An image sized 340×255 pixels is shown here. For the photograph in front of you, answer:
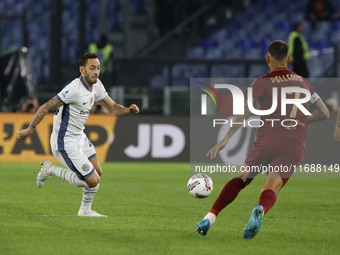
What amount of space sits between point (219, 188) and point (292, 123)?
5561mm

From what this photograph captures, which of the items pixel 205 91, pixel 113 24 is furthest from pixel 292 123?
pixel 113 24

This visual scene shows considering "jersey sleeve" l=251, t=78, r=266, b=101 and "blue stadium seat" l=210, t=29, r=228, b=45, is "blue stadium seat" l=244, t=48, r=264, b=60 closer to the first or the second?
"blue stadium seat" l=210, t=29, r=228, b=45

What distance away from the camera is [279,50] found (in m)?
6.20

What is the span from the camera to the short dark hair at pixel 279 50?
244 inches

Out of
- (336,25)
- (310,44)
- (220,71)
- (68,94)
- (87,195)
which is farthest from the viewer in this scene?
(336,25)

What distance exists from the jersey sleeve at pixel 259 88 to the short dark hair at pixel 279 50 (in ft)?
0.95

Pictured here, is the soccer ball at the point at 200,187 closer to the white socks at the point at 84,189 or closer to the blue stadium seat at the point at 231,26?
the white socks at the point at 84,189

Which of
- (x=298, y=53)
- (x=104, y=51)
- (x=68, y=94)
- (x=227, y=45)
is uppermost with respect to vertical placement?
(x=227, y=45)

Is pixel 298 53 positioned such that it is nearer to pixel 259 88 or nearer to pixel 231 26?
pixel 231 26

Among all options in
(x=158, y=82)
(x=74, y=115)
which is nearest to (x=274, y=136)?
(x=74, y=115)

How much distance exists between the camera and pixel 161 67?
58.0 ft

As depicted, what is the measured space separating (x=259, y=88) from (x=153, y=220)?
2307mm

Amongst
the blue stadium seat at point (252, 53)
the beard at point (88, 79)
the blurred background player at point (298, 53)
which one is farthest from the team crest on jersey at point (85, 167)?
the blue stadium seat at point (252, 53)

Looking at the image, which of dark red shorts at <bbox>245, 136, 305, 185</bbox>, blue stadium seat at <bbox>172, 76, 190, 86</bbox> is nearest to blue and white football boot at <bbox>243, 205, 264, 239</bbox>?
dark red shorts at <bbox>245, 136, 305, 185</bbox>
